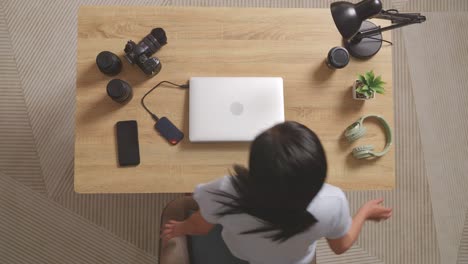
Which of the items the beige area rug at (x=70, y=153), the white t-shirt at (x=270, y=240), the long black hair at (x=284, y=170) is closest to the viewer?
the long black hair at (x=284, y=170)

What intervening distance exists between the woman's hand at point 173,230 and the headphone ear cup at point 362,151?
593mm

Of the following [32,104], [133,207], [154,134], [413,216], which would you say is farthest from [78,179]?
[413,216]

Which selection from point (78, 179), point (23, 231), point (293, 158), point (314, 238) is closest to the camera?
point (293, 158)

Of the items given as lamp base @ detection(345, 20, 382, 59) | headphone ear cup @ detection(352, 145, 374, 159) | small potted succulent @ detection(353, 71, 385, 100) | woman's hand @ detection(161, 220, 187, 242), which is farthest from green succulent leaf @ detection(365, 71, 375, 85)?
woman's hand @ detection(161, 220, 187, 242)

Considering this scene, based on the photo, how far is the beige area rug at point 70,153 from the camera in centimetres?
180

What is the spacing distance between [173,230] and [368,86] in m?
0.77

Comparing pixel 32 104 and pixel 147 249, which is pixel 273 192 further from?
pixel 32 104

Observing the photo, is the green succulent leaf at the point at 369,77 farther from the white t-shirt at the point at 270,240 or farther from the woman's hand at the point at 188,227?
the woman's hand at the point at 188,227

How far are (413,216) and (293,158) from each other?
58.9 inches

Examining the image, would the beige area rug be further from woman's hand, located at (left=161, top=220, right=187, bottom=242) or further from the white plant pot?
the white plant pot

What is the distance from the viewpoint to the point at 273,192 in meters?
0.69

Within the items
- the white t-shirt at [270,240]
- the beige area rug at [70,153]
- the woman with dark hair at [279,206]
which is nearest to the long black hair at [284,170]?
the woman with dark hair at [279,206]

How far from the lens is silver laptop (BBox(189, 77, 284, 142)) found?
1.17 meters

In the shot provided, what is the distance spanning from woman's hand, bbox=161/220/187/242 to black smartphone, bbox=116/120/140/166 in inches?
8.8
